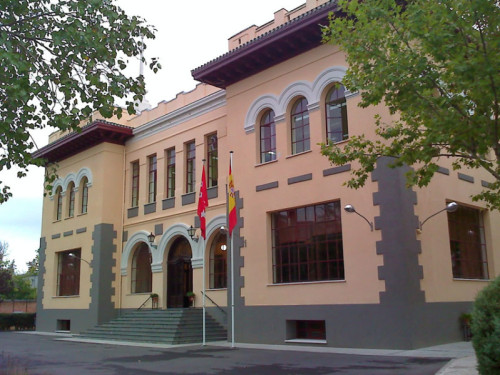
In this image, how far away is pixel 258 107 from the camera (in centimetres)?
1936

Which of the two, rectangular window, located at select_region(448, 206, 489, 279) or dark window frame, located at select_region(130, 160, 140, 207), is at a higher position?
dark window frame, located at select_region(130, 160, 140, 207)

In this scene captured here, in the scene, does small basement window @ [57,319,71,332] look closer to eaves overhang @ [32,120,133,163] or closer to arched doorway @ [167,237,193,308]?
arched doorway @ [167,237,193,308]

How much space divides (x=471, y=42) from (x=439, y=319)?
819 cm

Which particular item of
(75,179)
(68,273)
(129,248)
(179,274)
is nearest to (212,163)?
(179,274)

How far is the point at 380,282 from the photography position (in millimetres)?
14961

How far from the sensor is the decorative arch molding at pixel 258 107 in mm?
18797

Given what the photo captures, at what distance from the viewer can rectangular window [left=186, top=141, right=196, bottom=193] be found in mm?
23391

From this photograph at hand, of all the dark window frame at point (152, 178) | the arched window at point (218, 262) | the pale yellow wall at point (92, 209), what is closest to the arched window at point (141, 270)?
the pale yellow wall at point (92, 209)

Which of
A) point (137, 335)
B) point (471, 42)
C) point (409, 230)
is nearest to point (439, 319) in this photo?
point (409, 230)

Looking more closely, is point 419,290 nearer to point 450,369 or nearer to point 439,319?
point 439,319

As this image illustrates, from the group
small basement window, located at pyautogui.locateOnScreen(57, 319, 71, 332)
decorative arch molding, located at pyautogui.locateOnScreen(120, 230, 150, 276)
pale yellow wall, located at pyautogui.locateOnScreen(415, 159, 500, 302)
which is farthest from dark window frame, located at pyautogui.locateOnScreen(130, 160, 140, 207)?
pale yellow wall, located at pyautogui.locateOnScreen(415, 159, 500, 302)

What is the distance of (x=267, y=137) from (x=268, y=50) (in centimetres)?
296

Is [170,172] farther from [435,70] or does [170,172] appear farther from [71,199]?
[435,70]

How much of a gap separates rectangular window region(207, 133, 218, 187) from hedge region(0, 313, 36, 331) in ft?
55.0
